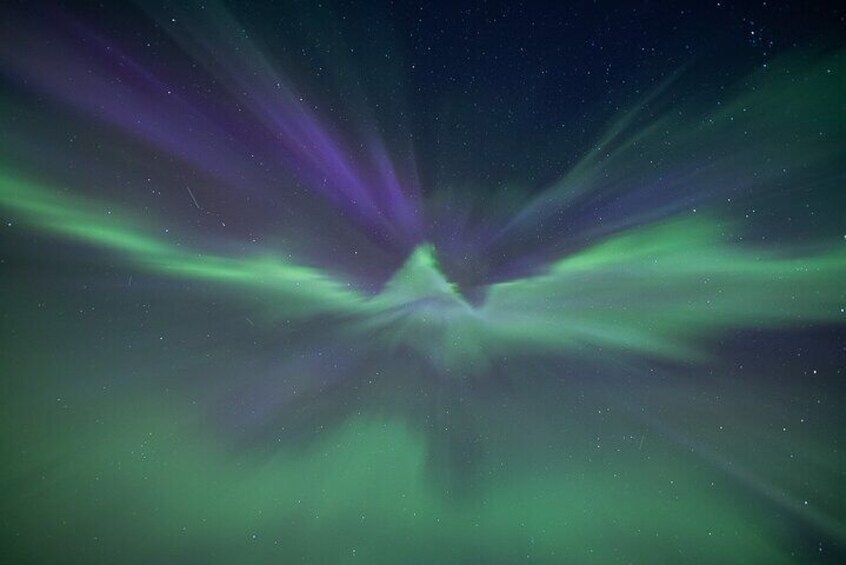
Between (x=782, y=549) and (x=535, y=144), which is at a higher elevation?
(x=535, y=144)

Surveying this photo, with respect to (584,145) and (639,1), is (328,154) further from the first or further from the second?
(639,1)

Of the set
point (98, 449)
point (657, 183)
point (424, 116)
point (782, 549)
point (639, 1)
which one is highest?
point (639, 1)

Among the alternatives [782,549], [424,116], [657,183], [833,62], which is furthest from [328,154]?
[782,549]

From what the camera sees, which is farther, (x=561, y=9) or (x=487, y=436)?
Result: (x=487, y=436)

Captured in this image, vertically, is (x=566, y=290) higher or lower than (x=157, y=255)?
lower

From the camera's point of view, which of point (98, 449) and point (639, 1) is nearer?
point (639, 1)

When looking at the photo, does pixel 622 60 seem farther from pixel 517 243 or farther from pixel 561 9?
pixel 517 243

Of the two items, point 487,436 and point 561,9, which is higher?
point 561,9

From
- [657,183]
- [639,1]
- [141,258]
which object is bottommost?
[141,258]

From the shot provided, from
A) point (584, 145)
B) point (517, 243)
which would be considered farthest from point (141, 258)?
point (584, 145)
